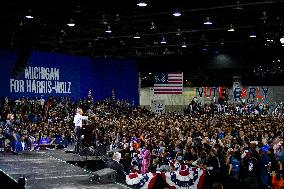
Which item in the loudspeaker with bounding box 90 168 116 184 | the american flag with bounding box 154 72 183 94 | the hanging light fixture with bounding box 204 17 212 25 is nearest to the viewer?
the loudspeaker with bounding box 90 168 116 184

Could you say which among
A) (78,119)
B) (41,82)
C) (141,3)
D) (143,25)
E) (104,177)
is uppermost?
(143,25)

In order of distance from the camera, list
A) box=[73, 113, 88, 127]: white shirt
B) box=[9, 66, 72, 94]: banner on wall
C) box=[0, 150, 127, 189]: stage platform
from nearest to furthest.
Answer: box=[0, 150, 127, 189]: stage platform < box=[73, 113, 88, 127]: white shirt < box=[9, 66, 72, 94]: banner on wall

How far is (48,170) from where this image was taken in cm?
1183

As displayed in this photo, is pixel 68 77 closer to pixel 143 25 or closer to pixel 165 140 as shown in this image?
pixel 143 25

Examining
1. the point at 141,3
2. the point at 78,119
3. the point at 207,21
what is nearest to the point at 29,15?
the point at 141,3

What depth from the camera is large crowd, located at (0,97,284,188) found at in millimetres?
11695

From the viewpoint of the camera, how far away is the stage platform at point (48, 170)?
9.73m

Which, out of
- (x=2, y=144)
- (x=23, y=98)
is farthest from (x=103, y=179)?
(x=23, y=98)

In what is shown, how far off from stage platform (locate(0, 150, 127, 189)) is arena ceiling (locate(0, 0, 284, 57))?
6222 mm

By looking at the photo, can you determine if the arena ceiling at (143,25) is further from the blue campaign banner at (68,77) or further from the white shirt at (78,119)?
the white shirt at (78,119)

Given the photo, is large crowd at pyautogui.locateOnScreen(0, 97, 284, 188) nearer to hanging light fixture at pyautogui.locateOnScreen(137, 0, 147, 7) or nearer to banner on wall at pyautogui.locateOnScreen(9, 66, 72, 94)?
banner on wall at pyautogui.locateOnScreen(9, 66, 72, 94)

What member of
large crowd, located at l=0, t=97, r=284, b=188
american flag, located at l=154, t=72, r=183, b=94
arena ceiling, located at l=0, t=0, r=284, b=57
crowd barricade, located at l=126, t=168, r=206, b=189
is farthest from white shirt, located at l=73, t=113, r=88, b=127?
american flag, located at l=154, t=72, r=183, b=94

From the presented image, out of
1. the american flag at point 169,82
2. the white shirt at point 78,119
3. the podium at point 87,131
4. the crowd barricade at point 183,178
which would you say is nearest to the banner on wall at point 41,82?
the american flag at point 169,82

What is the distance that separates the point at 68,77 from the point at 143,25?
8.24 meters
